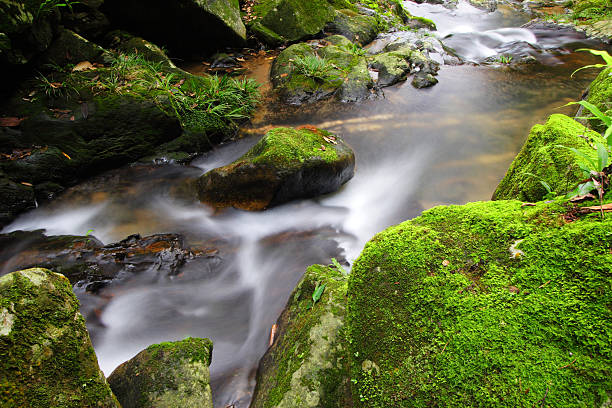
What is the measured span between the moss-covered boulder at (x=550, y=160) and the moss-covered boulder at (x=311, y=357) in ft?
5.76

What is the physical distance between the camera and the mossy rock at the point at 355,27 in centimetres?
1118

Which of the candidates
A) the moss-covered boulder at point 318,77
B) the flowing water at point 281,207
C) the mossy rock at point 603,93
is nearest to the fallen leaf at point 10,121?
the flowing water at point 281,207

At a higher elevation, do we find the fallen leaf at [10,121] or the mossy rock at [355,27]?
the mossy rock at [355,27]

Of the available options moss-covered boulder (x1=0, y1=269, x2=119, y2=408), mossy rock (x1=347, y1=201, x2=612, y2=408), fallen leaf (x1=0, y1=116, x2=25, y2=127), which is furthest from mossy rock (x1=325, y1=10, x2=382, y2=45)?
moss-covered boulder (x1=0, y1=269, x2=119, y2=408)

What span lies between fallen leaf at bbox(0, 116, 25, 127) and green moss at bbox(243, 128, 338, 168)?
379 cm

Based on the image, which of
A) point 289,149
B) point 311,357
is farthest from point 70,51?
point 311,357

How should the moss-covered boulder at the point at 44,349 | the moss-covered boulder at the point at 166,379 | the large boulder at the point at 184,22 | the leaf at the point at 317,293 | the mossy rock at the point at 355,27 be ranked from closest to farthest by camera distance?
the moss-covered boulder at the point at 44,349 < the moss-covered boulder at the point at 166,379 < the leaf at the point at 317,293 < the large boulder at the point at 184,22 < the mossy rock at the point at 355,27

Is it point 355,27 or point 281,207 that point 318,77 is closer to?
point 281,207

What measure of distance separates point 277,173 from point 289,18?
774 cm

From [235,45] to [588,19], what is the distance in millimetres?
14585

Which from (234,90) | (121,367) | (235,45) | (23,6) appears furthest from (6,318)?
(235,45)

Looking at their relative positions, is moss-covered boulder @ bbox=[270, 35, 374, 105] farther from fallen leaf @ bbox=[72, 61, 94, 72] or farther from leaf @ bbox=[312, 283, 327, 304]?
leaf @ bbox=[312, 283, 327, 304]

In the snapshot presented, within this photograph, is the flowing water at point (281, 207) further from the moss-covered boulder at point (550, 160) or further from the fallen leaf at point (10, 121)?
the moss-covered boulder at point (550, 160)

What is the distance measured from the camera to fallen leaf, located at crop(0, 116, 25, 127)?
5184 millimetres
